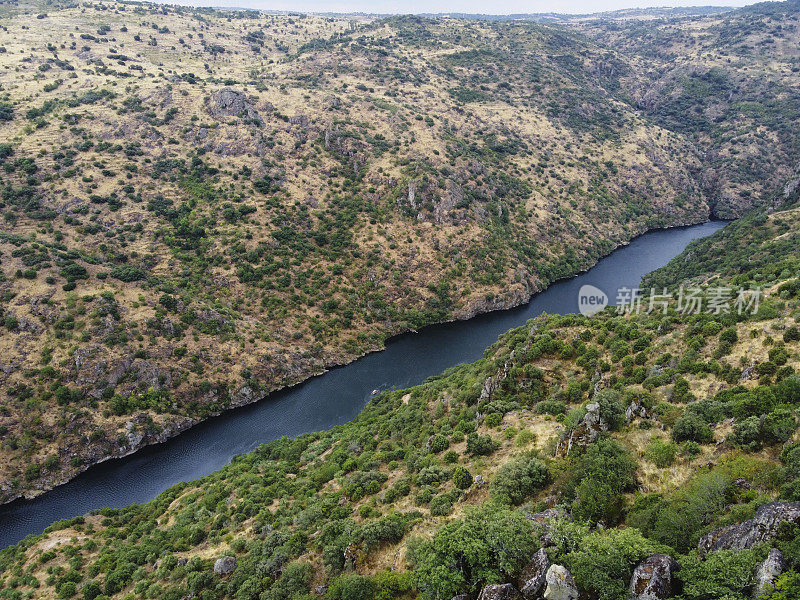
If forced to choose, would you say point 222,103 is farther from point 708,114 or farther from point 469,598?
point 708,114

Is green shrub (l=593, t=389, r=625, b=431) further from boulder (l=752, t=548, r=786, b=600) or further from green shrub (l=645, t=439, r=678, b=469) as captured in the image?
boulder (l=752, t=548, r=786, b=600)

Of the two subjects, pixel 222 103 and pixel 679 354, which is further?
pixel 222 103

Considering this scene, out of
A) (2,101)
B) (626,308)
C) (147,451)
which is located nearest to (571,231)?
(626,308)

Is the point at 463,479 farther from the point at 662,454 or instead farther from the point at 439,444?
the point at 662,454

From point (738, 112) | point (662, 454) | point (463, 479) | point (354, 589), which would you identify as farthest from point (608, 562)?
point (738, 112)

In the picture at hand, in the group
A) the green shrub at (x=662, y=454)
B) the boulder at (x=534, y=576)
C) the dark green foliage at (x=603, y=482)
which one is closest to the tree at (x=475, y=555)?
the boulder at (x=534, y=576)
